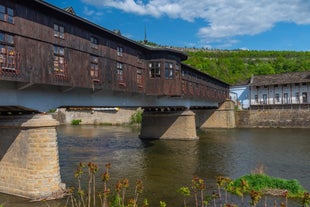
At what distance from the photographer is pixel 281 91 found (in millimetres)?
61438

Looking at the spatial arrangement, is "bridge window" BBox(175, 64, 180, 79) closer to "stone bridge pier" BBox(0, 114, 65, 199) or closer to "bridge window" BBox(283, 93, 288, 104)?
"stone bridge pier" BBox(0, 114, 65, 199)

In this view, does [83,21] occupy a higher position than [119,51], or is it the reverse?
[83,21]

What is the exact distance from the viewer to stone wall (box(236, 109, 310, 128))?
2127 inches

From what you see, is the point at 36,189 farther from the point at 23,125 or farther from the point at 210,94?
the point at 210,94

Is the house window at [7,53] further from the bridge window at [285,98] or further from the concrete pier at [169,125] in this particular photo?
the bridge window at [285,98]

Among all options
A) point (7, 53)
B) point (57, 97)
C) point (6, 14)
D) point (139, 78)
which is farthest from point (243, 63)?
point (7, 53)

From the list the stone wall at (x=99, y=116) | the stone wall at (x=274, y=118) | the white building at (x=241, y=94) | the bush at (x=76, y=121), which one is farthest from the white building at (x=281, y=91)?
the bush at (x=76, y=121)

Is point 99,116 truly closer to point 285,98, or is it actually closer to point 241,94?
point 241,94

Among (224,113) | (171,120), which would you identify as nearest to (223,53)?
(224,113)

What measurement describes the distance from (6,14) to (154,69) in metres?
15.3

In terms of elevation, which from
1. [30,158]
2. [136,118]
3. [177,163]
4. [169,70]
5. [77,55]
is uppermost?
[169,70]

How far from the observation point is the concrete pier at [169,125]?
3806 centimetres

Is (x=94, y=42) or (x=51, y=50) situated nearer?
(x=51, y=50)

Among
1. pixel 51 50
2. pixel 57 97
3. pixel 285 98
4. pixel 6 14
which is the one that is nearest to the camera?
pixel 6 14
